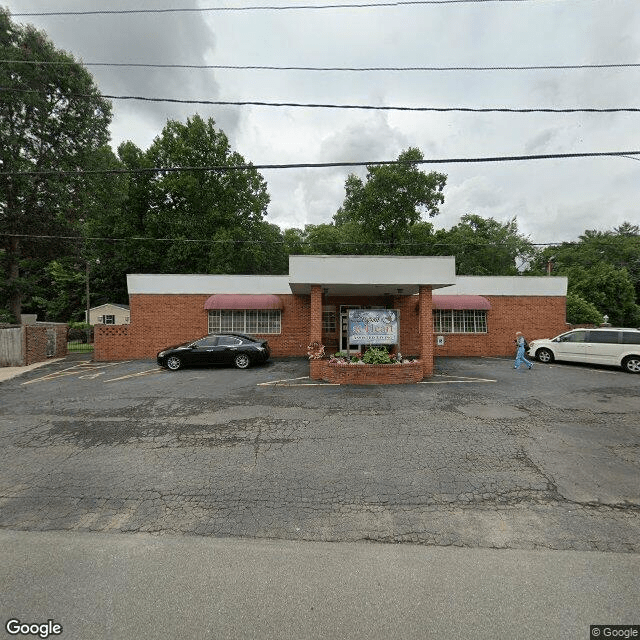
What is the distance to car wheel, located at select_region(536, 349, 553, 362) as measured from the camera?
14.4 m

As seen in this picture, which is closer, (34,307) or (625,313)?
(625,313)

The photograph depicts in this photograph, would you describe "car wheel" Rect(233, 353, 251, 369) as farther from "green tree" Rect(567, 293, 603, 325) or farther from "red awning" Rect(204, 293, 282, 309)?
"green tree" Rect(567, 293, 603, 325)

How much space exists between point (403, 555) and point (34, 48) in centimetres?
3021

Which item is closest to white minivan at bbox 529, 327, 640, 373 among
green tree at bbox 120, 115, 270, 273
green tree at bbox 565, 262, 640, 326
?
green tree at bbox 120, 115, 270, 273

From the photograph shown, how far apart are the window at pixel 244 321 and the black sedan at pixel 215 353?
345 centimetres

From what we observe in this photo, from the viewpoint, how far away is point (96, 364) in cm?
1497

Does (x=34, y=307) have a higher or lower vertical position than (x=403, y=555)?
higher

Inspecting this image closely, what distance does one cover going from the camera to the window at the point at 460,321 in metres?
17.2

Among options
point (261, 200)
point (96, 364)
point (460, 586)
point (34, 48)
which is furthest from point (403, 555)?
point (261, 200)

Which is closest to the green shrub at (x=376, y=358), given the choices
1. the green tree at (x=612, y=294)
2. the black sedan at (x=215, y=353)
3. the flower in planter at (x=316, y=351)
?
the flower in planter at (x=316, y=351)

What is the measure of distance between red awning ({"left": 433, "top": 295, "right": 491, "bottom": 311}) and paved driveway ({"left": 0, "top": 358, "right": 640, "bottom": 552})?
7882 millimetres

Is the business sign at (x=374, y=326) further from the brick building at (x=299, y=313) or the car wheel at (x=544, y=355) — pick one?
the car wheel at (x=544, y=355)

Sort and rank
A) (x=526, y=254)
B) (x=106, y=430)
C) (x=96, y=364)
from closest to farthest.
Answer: (x=106, y=430)
(x=96, y=364)
(x=526, y=254)

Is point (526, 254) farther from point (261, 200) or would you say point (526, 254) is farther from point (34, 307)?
point (34, 307)
